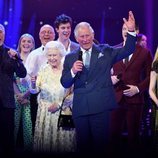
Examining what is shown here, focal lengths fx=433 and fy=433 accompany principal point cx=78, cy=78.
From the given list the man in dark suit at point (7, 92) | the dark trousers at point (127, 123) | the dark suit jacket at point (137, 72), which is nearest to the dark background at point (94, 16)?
the dark suit jacket at point (137, 72)

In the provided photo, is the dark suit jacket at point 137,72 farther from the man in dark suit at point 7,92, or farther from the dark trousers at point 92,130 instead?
the man in dark suit at point 7,92

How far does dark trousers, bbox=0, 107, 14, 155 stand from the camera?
4066mm

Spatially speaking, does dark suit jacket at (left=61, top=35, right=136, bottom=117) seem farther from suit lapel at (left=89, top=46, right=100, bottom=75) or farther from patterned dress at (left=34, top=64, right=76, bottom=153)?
patterned dress at (left=34, top=64, right=76, bottom=153)

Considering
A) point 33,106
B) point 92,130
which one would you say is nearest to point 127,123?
point 92,130

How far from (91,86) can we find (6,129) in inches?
35.8

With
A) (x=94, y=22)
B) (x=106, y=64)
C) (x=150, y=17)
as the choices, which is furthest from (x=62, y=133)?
(x=150, y=17)

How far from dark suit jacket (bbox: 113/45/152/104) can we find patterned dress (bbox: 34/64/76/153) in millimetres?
619

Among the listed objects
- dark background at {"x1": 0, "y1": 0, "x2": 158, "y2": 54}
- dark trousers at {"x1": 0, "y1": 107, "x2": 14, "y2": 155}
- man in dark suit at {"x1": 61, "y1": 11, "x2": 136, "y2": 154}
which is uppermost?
dark background at {"x1": 0, "y1": 0, "x2": 158, "y2": 54}

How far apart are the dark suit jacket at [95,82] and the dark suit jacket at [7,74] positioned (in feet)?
1.61

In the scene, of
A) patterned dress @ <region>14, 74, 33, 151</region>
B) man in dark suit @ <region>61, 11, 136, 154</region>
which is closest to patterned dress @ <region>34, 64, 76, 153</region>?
patterned dress @ <region>14, 74, 33, 151</region>

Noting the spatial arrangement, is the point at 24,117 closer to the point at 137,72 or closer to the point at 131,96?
Result: the point at 131,96

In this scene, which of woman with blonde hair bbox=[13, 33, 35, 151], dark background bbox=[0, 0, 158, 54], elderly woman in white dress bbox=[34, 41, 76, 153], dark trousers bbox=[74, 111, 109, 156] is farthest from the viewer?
dark background bbox=[0, 0, 158, 54]

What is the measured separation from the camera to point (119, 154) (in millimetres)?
4371

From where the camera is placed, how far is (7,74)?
166 inches
